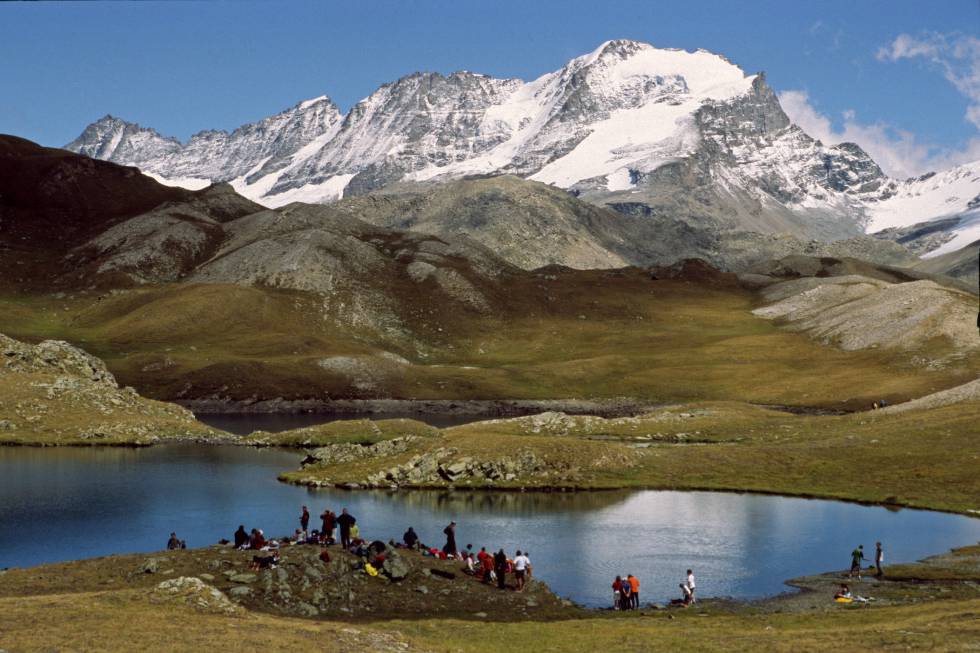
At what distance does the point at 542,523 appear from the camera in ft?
290

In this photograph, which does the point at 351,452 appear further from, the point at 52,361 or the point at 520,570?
the point at 52,361

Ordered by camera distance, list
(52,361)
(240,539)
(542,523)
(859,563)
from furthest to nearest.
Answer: (52,361) → (542,523) → (859,563) → (240,539)

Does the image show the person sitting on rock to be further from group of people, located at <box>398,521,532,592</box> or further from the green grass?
the green grass

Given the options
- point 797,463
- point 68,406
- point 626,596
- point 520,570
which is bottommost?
point 626,596

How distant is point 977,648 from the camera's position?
140ft

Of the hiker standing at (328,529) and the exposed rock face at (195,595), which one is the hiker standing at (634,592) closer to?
the hiker standing at (328,529)

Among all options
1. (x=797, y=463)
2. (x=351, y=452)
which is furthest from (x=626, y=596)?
(x=351, y=452)

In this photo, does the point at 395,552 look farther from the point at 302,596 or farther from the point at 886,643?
the point at 886,643

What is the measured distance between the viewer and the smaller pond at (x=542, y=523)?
73.4m

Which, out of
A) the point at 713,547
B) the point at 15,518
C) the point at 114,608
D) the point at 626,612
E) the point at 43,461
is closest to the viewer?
the point at 114,608

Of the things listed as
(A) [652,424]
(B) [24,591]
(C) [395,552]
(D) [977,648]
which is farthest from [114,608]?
(A) [652,424]

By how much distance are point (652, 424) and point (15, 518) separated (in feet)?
311

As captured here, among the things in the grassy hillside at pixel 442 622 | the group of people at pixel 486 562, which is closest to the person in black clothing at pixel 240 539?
the grassy hillside at pixel 442 622

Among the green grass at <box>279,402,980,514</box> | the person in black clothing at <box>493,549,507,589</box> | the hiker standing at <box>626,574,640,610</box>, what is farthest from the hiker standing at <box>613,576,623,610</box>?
the green grass at <box>279,402,980,514</box>
